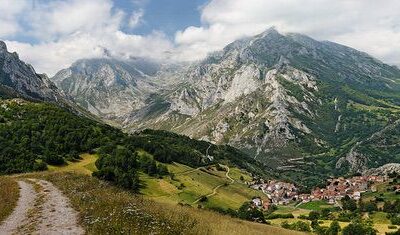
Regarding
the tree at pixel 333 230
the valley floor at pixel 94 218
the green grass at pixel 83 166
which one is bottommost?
the tree at pixel 333 230

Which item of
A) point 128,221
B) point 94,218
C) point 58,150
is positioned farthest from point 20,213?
point 58,150

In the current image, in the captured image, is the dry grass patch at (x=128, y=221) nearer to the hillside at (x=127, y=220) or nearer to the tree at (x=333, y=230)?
the hillside at (x=127, y=220)

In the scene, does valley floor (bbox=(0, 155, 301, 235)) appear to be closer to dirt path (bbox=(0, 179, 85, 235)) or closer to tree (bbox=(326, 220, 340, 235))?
dirt path (bbox=(0, 179, 85, 235))

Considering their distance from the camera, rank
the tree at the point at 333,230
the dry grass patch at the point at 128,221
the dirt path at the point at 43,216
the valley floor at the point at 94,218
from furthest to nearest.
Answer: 1. the tree at the point at 333,230
2. the dirt path at the point at 43,216
3. the valley floor at the point at 94,218
4. the dry grass patch at the point at 128,221

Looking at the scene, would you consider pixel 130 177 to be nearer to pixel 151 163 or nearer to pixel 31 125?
pixel 151 163

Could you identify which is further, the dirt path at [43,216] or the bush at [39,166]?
the bush at [39,166]

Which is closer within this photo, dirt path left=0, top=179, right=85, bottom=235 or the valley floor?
the valley floor

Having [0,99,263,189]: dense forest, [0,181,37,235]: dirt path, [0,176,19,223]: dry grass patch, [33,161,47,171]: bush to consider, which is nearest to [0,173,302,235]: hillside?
[0,181,37,235]: dirt path

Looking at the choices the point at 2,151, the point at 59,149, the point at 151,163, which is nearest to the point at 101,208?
the point at 2,151

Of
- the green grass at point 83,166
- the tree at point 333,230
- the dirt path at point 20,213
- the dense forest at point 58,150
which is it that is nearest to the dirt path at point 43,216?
the dirt path at point 20,213
